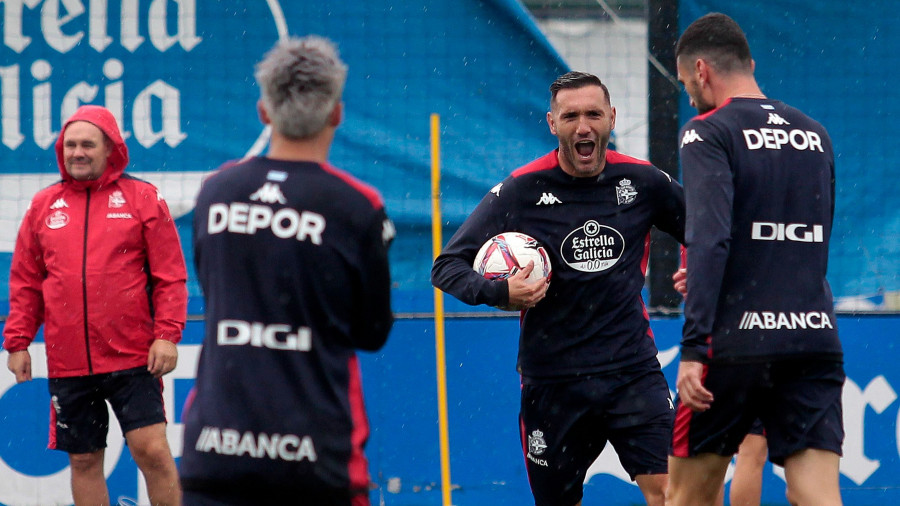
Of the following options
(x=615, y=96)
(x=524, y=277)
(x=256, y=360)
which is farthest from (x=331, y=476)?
(x=615, y=96)

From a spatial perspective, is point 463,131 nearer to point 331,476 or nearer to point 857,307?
point 857,307

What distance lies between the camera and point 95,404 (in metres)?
5.26

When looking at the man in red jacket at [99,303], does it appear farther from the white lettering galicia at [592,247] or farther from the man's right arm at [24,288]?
the white lettering galicia at [592,247]

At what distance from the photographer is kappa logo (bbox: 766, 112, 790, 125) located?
12.2 feet

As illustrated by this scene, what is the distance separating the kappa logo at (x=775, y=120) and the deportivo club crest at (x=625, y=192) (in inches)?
35.7

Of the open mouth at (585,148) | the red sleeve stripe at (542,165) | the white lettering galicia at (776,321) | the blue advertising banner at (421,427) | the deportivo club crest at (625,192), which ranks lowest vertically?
the blue advertising banner at (421,427)

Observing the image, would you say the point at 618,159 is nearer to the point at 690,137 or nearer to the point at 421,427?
the point at 690,137

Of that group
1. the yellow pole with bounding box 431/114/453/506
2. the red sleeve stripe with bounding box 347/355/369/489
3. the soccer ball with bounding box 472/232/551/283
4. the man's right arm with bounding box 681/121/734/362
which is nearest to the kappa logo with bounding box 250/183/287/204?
the red sleeve stripe with bounding box 347/355/369/489

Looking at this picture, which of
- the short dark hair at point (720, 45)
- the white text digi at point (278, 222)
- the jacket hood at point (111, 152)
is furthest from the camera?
the jacket hood at point (111, 152)

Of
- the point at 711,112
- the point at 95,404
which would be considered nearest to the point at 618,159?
the point at 711,112

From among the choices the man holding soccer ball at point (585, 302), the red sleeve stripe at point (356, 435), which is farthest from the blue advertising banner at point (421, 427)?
the red sleeve stripe at point (356, 435)

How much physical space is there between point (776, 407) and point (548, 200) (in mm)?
1332

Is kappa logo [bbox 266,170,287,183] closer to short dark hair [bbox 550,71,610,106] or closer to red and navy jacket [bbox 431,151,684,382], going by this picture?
red and navy jacket [bbox 431,151,684,382]

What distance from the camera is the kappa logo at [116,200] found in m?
5.23
